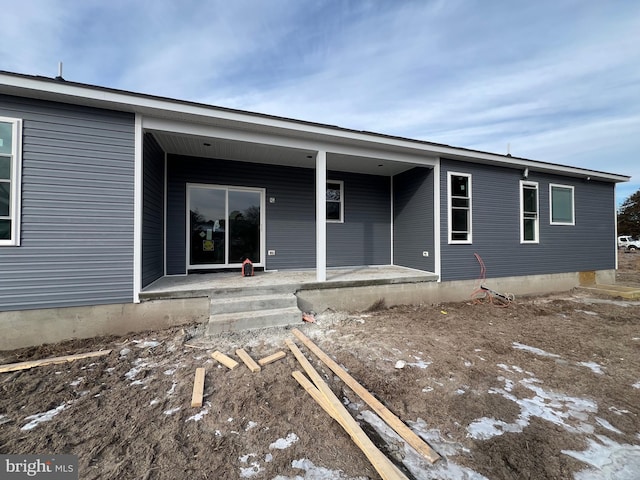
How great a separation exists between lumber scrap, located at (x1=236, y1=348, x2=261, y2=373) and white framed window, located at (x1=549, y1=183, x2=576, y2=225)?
8.47 m

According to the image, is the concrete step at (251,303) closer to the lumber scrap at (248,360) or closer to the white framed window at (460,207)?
the lumber scrap at (248,360)

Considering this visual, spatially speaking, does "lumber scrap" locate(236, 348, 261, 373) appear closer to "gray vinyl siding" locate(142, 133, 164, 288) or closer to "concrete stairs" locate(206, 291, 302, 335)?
"concrete stairs" locate(206, 291, 302, 335)

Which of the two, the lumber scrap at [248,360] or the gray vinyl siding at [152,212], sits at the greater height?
the gray vinyl siding at [152,212]

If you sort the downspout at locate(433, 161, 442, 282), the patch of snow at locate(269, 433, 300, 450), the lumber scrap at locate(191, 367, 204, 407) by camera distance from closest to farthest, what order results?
the patch of snow at locate(269, 433, 300, 450), the lumber scrap at locate(191, 367, 204, 407), the downspout at locate(433, 161, 442, 282)

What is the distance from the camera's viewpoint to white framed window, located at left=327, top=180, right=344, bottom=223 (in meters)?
6.98

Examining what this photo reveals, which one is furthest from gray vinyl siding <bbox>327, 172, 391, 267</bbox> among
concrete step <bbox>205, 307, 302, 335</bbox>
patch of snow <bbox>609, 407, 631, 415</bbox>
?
patch of snow <bbox>609, 407, 631, 415</bbox>

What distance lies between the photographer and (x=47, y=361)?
2.98m

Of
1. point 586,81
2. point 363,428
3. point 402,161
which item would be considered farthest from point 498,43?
point 363,428

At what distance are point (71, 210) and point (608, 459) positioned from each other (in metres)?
5.99

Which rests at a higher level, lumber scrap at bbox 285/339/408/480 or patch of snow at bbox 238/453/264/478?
lumber scrap at bbox 285/339/408/480

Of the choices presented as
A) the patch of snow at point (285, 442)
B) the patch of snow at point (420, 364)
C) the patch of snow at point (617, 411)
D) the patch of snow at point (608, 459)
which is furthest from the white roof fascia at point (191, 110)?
the patch of snow at point (608, 459)

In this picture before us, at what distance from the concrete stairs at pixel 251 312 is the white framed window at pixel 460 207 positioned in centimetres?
418

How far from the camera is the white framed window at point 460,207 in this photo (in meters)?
6.10

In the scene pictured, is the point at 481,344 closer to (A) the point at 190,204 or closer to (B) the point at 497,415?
(B) the point at 497,415
